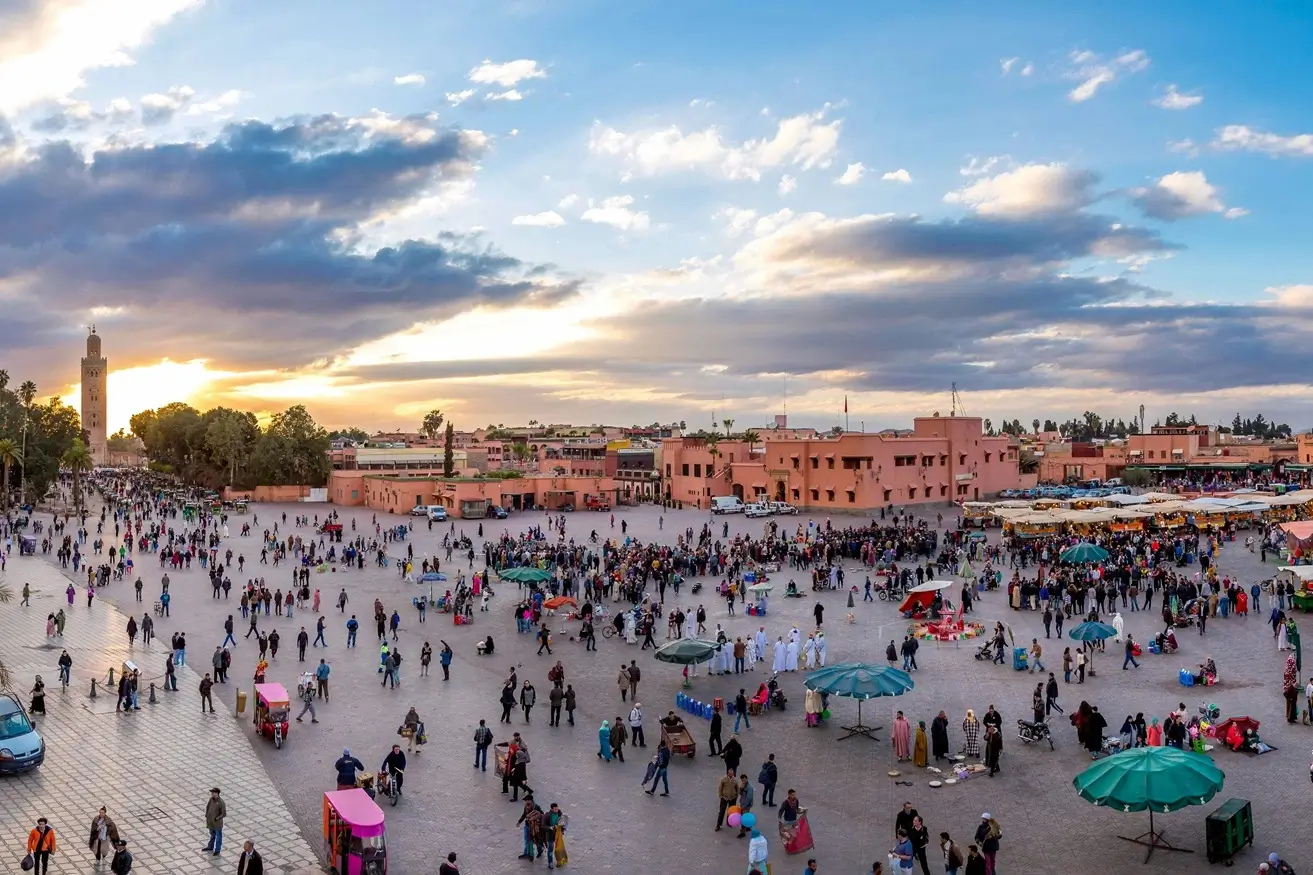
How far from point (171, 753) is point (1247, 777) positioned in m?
18.2

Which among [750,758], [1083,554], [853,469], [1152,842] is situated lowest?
[750,758]

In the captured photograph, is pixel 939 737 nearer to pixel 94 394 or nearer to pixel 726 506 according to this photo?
pixel 726 506

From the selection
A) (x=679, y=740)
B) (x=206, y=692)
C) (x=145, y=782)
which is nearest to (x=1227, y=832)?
(x=679, y=740)

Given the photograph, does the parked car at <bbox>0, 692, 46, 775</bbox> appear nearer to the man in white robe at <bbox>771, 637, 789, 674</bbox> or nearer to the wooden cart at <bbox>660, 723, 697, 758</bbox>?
the wooden cart at <bbox>660, 723, 697, 758</bbox>

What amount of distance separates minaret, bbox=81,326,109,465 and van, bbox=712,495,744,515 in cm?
15780

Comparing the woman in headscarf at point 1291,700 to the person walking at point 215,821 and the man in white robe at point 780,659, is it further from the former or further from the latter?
the person walking at point 215,821

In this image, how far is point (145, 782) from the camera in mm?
15203

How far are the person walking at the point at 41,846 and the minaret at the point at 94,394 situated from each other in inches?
7591

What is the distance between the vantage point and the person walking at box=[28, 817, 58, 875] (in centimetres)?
1154

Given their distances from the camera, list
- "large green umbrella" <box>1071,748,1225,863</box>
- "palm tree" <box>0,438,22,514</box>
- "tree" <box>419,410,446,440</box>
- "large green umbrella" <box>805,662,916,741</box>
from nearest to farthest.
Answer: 1. "large green umbrella" <box>1071,748,1225,863</box>
2. "large green umbrella" <box>805,662,916,741</box>
3. "palm tree" <box>0,438,22,514</box>
4. "tree" <box>419,410,446,440</box>

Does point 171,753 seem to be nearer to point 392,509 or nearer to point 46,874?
point 46,874

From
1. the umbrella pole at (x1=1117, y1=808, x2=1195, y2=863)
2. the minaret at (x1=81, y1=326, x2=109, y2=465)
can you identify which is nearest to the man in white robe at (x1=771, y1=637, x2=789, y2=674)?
the umbrella pole at (x1=1117, y1=808, x2=1195, y2=863)

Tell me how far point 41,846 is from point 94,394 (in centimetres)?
19749

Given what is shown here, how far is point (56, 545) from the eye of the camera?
4666 cm
